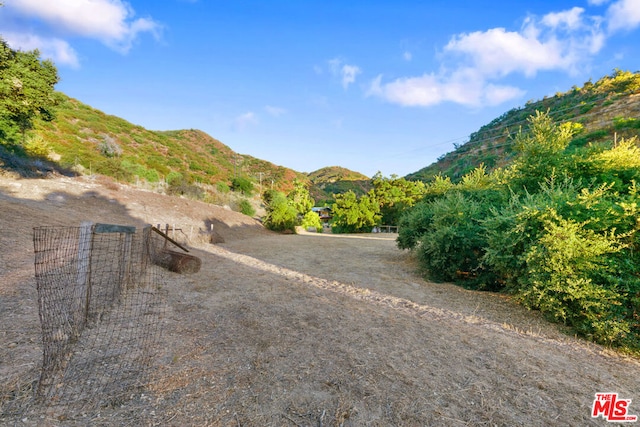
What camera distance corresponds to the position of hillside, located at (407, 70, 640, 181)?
33469 mm

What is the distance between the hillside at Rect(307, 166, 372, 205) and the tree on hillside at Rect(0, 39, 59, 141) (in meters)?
46.0

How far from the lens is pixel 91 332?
364cm

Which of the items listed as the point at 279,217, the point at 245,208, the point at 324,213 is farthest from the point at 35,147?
the point at 324,213

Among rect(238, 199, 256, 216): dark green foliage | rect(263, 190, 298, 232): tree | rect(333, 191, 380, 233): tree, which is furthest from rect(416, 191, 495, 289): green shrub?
rect(333, 191, 380, 233): tree

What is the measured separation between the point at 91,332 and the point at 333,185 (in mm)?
84142

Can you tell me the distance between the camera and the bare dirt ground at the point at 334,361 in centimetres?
241

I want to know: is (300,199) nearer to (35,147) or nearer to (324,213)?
(35,147)

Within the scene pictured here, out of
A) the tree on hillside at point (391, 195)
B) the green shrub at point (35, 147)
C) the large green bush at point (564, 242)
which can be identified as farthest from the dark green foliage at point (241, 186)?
the large green bush at point (564, 242)

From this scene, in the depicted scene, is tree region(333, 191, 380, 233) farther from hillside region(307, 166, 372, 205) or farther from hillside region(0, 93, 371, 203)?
hillside region(307, 166, 372, 205)

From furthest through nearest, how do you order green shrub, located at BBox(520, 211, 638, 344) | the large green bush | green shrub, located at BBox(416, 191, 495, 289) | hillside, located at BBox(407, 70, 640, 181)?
1. hillside, located at BBox(407, 70, 640, 181)
2. green shrub, located at BBox(416, 191, 495, 289)
3. the large green bush
4. green shrub, located at BBox(520, 211, 638, 344)

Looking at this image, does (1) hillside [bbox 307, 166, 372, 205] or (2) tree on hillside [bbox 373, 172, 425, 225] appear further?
(1) hillside [bbox 307, 166, 372, 205]

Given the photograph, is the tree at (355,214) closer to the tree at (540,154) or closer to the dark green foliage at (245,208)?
the dark green foliage at (245,208)

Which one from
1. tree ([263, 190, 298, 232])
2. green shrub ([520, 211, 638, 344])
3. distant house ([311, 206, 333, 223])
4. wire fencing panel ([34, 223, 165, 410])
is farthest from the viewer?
distant house ([311, 206, 333, 223])

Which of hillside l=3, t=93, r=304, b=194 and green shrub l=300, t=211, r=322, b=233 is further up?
hillside l=3, t=93, r=304, b=194
